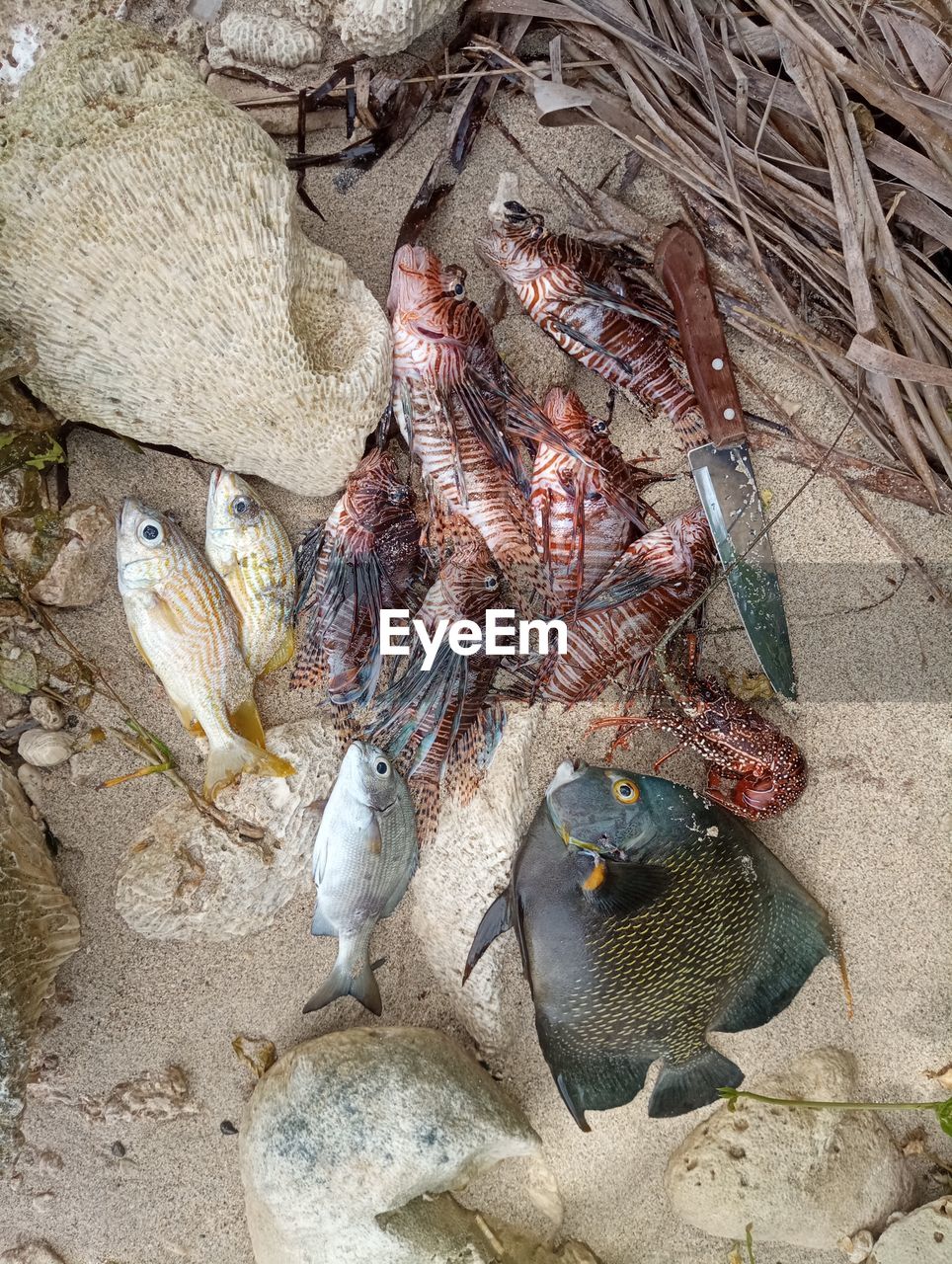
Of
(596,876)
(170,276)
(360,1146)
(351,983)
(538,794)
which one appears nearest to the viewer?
(170,276)

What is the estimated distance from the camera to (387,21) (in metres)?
2.86

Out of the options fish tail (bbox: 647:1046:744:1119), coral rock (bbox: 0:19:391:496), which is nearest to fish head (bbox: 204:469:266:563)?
coral rock (bbox: 0:19:391:496)

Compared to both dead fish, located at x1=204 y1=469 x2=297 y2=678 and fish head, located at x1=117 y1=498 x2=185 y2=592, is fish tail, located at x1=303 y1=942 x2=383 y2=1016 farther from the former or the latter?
fish head, located at x1=117 y1=498 x2=185 y2=592

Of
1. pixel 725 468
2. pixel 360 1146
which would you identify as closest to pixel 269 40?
pixel 725 468

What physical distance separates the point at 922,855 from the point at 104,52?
3.94 meters

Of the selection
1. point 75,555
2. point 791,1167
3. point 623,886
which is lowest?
point 791,1167

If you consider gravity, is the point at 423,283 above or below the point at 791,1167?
above

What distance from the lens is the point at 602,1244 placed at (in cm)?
334

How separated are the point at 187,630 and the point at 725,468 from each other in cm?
202

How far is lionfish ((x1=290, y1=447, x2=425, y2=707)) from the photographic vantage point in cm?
309

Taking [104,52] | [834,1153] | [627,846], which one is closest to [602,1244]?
[834,1153]

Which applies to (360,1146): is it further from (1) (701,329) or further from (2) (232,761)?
(1) (701,329)

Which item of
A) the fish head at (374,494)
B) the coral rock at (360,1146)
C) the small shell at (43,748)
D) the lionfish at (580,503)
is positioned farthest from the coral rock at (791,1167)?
the small shell at (43,748)

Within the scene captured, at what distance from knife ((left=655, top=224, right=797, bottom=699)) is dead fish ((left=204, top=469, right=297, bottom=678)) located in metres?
1.56
